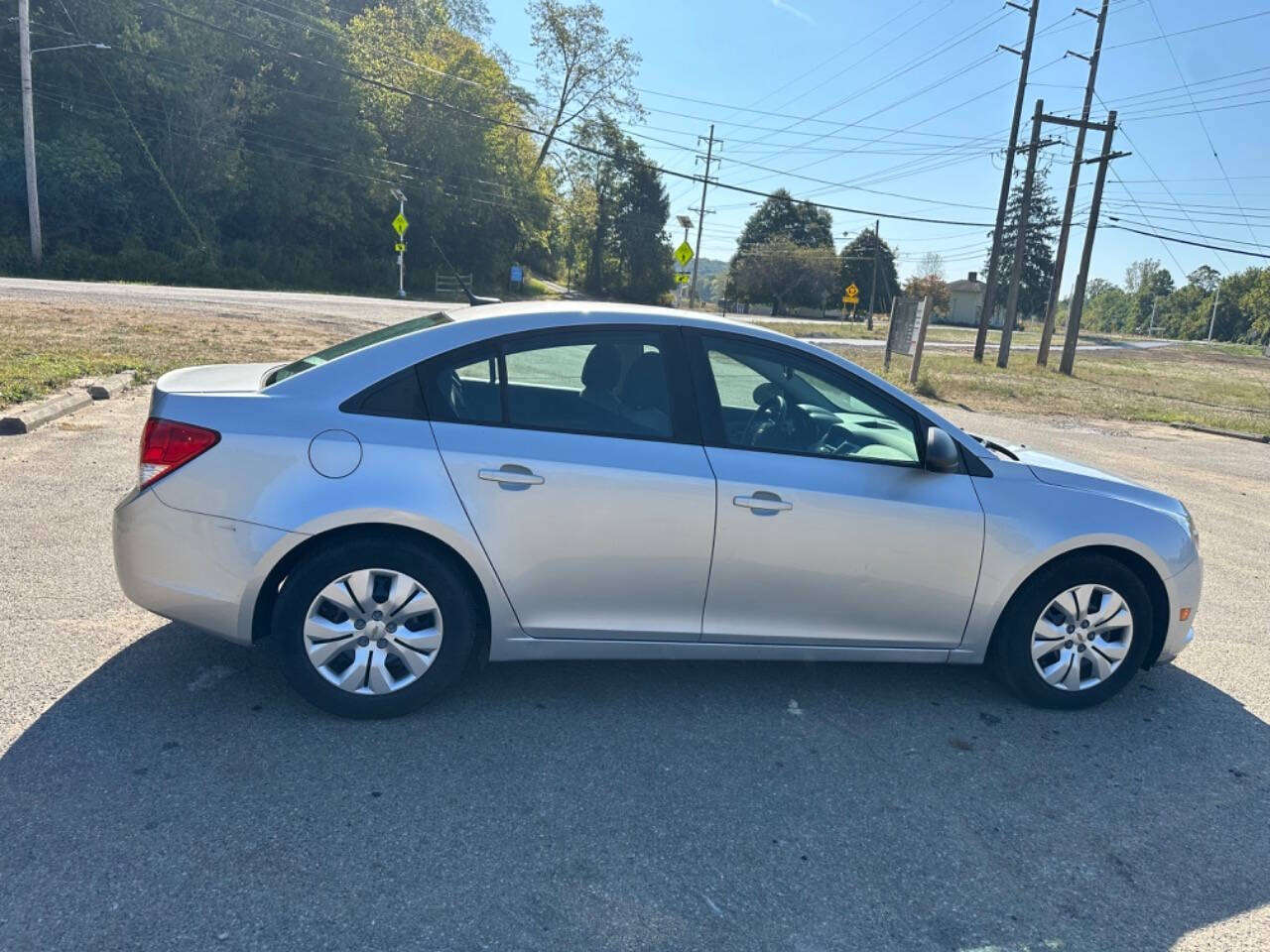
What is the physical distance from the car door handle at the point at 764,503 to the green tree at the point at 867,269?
85040 millimetres

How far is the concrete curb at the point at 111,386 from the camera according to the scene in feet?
30.1

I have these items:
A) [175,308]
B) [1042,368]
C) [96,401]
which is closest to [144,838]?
[96,401]

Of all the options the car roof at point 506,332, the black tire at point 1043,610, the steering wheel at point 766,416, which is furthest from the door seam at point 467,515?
the black tire at point 1043,610

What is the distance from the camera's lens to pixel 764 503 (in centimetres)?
354

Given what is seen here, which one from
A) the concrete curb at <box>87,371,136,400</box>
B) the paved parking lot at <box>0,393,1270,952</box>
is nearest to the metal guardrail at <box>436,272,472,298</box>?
the concrete curb at <box>87,371,136,400</box>

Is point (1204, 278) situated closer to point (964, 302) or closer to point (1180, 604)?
point (964, 302)

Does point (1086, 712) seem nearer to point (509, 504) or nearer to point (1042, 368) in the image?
point (509, 504)

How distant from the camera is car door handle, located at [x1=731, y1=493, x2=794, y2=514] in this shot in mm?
3525

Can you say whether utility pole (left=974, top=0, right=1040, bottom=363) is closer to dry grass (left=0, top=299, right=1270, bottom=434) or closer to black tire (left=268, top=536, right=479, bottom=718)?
dry grass (left=0, top=299, right=1270, bottom=434)

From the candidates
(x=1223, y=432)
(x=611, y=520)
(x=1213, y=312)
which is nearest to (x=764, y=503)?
(x=611, y=520)

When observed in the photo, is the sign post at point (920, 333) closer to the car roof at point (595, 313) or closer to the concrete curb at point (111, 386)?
the concrete curb at point (111, 386)

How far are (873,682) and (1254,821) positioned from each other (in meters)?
1.51

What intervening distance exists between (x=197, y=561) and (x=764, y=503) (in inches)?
86.0

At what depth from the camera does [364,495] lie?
328 cm
